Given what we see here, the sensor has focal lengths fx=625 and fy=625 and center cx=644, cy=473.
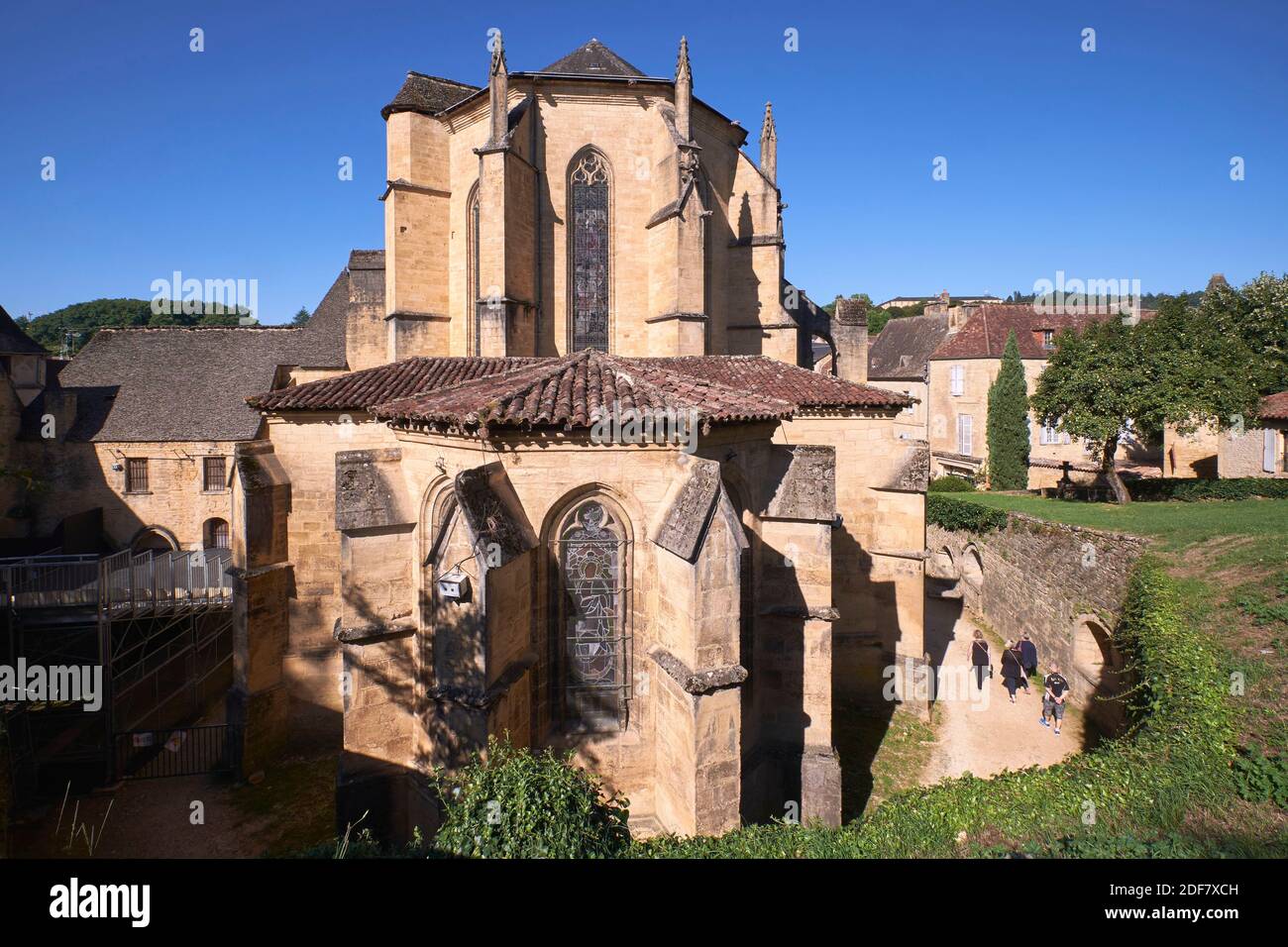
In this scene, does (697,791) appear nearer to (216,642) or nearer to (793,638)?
(793,638)

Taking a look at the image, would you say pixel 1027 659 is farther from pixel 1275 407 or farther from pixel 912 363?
pixel 912 363

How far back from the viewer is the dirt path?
1226cm

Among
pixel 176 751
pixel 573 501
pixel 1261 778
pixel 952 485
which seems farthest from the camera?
pixel 952 485

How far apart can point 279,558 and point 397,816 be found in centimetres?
569

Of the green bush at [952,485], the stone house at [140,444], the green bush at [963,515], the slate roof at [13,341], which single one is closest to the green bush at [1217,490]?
the green bush at [963,515]

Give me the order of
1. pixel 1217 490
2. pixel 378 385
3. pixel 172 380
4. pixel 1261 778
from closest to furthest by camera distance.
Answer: pixel 1261 778, pixel 378 385, pixel 1217 490, pixel 172 380

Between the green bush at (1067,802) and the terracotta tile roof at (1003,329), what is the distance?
32687 millimetres

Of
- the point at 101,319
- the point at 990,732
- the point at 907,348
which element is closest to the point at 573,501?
the point at 990,732

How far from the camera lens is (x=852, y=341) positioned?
1955cm

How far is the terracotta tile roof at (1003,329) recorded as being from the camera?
36.4 m

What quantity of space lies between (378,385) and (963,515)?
18.8 meters

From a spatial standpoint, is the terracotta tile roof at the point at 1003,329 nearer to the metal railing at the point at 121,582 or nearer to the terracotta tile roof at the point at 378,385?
the terracotta tile roof at the point at 378,385
